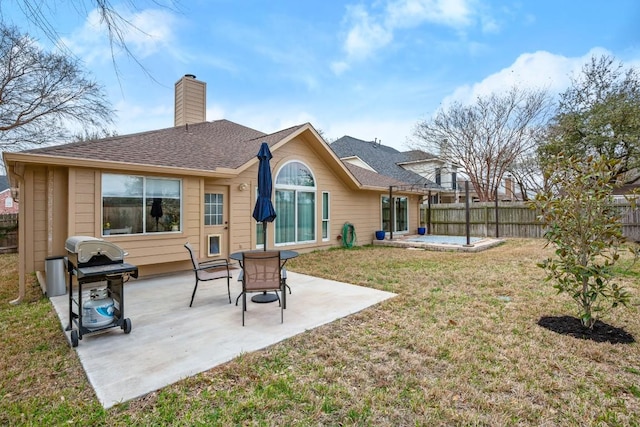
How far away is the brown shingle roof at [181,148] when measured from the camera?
20.9 feet

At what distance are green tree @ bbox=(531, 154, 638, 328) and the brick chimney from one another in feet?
36.4

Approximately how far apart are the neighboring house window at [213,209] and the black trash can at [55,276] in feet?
9.96

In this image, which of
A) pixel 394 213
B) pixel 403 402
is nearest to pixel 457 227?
pixel 394 213

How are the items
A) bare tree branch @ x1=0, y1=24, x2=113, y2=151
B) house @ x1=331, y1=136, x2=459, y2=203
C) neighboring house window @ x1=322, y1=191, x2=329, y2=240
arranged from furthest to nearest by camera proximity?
house @ x1=331, y1=136, x2=459, y2=203, bare tree branch @ x1=0, y1=24, x2=113, y2=151, neighboring house window @ x1=322, y1=191, x2=329, y2=240

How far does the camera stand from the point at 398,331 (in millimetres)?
3977

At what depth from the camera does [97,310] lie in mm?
3838

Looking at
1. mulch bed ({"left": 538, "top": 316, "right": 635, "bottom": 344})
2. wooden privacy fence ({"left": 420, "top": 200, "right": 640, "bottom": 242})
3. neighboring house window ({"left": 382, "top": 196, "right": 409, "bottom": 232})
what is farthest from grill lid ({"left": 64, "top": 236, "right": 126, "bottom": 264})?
wooden privacy fence ({"left": 420, "top": 200, "right": 640, "bottom": 242})

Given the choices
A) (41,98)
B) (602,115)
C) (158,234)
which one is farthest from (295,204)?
(602,115)

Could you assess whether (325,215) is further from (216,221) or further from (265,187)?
(265,187)

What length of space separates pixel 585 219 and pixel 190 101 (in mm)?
11756

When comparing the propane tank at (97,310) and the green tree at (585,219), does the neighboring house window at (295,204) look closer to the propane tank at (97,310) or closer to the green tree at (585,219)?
the propane tank at (97,310)

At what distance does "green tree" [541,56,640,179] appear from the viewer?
14070mm

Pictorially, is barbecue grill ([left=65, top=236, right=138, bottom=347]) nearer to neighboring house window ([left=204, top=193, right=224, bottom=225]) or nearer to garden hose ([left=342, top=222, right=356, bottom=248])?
neighboring house window ([left=204, top=193, right=224, bottom=225])

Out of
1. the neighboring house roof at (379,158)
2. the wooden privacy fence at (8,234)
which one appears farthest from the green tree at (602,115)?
the wooden privacy fence at (8,234)
